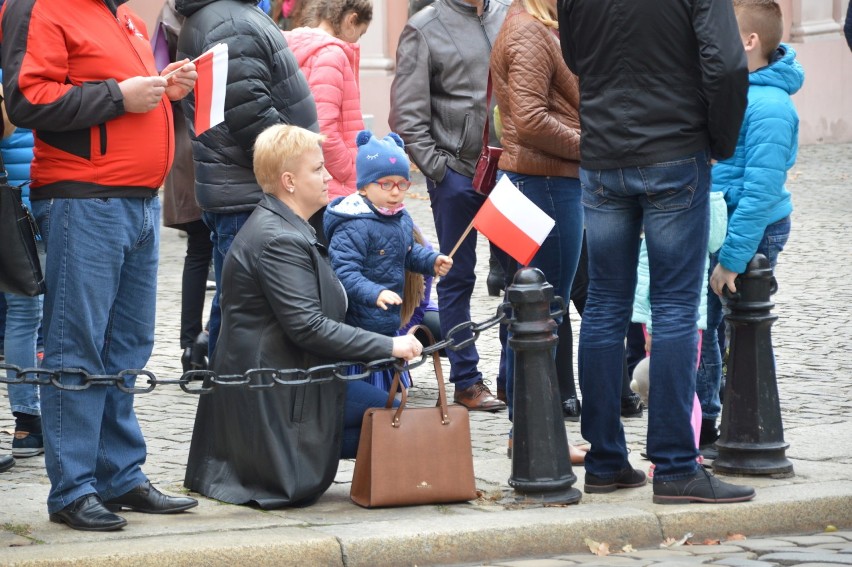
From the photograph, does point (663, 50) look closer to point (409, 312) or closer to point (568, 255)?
point (568, 255)

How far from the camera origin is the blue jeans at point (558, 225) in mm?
6520

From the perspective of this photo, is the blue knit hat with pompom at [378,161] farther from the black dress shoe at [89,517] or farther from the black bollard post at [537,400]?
the black dress shoe at [89,517]

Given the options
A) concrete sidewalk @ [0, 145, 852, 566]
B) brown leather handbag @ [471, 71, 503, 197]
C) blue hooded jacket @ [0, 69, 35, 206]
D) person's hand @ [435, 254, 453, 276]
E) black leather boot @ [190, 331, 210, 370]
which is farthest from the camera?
black leather boot @ [190, 331, 210, 370]

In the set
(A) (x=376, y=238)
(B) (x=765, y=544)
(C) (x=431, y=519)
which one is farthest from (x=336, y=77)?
(B) (x=765, y=544)

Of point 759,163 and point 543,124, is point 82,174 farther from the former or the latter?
point 759,163

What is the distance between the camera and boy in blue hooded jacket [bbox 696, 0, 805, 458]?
18.7 ft

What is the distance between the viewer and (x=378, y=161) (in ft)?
20.8

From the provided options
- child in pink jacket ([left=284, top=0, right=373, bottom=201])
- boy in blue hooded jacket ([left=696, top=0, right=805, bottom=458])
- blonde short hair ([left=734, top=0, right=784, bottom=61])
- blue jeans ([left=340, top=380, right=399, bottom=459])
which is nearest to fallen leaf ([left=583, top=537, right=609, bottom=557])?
blue jeans ([left=340, top=380, right=399, bottom=459])

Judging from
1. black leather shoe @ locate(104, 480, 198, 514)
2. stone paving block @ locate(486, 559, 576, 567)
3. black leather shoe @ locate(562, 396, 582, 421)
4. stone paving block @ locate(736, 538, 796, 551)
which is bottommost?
stone paving block @ locate(486, 559, 576, 567)

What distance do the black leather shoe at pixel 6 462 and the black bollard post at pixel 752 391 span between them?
271 centimetres

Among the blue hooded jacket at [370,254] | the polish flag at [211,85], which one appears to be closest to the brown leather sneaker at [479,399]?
the blue hooded jacket at [370,254]

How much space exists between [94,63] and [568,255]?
2.39 m

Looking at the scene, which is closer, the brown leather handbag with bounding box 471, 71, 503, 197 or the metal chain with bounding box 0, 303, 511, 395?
the metal chain with bounding box 0, 303, 511, 395

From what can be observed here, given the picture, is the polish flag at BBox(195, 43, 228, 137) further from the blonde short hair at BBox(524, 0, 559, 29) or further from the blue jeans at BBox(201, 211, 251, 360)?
the blonde short hair at BBox(524, 0, 559, 29)
